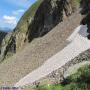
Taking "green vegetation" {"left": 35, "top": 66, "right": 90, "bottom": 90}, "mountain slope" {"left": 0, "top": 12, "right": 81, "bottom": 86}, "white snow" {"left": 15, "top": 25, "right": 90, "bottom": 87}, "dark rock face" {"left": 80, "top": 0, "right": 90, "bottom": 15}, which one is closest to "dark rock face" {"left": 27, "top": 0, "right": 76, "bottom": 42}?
"mountain slope" {"left": 0, "top": 12, "right": 81, "bottom": 86}

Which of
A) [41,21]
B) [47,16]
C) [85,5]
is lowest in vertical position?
[85,5]

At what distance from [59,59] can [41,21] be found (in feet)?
146

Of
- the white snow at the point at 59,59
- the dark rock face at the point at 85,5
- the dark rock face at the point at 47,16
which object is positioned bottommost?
the dark rock face at the point at 85,5

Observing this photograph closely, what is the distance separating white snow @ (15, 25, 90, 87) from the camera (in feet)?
160

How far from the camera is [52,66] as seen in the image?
49938mm

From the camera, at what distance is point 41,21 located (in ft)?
313

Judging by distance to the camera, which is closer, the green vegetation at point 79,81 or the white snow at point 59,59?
the green vegetation at point 79,81

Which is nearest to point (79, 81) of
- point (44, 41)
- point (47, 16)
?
point (44, 41)

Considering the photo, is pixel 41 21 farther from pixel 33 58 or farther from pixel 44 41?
pixel 33 58

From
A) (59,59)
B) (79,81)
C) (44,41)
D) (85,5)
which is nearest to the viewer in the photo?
(85,5)

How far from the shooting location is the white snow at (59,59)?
160 feet

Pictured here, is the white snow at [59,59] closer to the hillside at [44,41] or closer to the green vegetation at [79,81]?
the hillside at [44,41]

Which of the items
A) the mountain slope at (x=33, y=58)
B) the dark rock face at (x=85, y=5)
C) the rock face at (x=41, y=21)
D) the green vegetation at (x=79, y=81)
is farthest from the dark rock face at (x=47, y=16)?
the dark rock face at (x=85, y=5)

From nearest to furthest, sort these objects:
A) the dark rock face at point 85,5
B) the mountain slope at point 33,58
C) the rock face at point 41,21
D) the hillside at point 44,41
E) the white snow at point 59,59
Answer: the dark rock face at point 85,5 < the white snow at point 59,59 < the hillside at point 44,41 < the mountain slope at point 33,58 < the rock face at point 41,21
